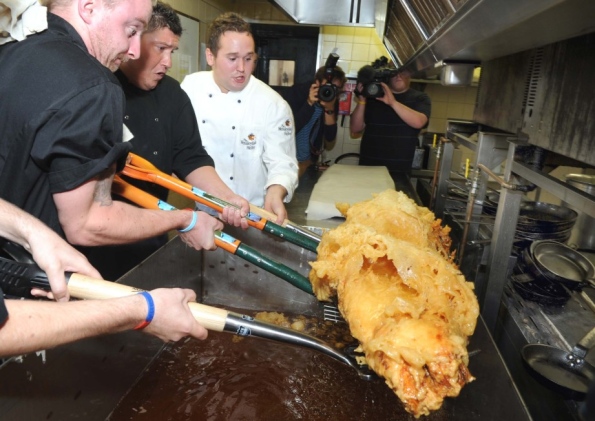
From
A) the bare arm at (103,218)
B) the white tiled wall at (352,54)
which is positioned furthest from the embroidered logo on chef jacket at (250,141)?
the white tiled wall at (352,54)

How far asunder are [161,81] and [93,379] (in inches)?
54.8

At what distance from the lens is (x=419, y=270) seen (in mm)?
1196

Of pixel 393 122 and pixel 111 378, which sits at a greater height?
pixel 393 122

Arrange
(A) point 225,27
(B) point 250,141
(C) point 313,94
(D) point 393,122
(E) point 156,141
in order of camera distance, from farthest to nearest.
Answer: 1. (D) point 393,122
2. (C) point 313,94
3. (B) point 250,141
4. (A) point 225,27
5. (E) point 156,141

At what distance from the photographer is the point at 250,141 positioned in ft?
8.61

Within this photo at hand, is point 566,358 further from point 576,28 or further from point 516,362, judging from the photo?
point 576,28

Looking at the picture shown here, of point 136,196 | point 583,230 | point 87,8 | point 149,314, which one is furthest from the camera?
point 583,230

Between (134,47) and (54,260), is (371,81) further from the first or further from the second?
(54,260)

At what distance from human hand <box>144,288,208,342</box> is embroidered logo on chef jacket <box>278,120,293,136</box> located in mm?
1715

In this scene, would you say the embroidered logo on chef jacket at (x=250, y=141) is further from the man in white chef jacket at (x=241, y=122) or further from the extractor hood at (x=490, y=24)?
the extractor hood at (x=490, y=24)

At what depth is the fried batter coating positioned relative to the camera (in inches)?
36.6

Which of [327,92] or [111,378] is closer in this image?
[111,378]

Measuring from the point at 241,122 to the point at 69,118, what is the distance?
1.56 meters

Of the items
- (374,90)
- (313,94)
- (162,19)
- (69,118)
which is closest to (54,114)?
(69,118)
